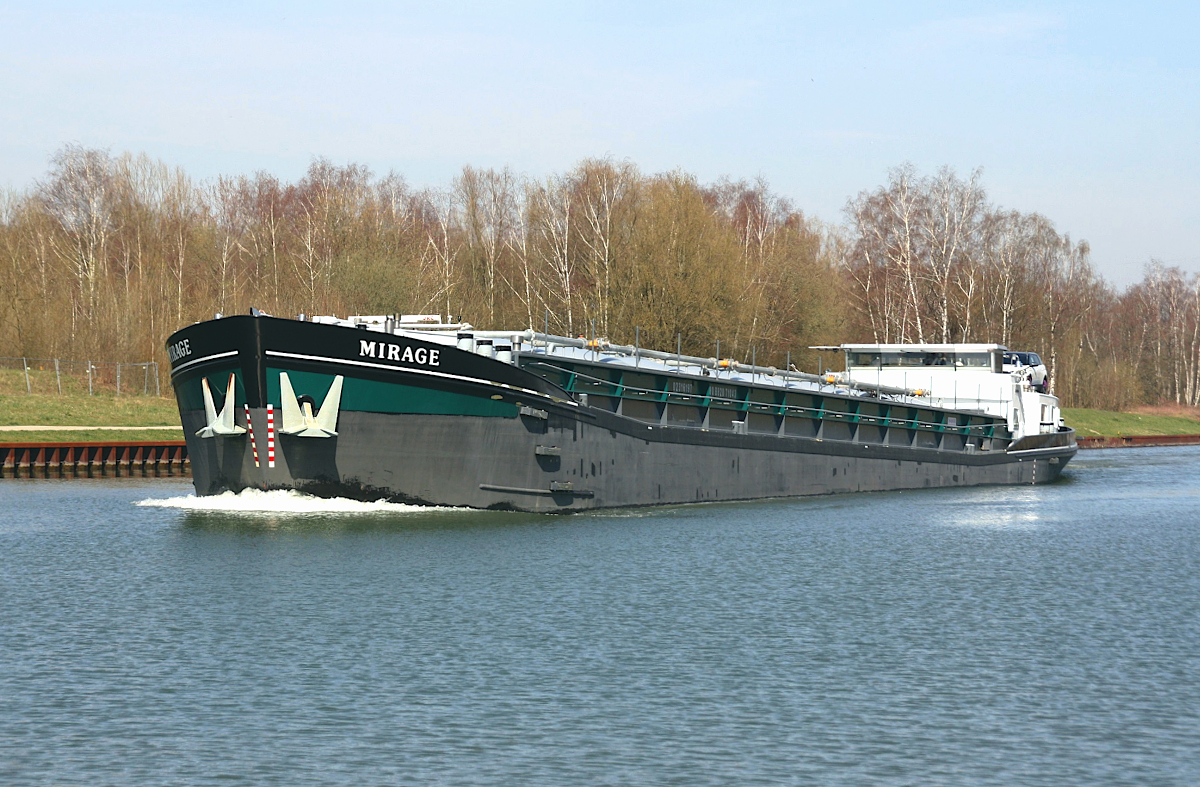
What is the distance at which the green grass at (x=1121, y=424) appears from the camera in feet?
259

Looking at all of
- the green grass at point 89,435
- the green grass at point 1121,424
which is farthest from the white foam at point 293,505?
the green grass at point 1121,424

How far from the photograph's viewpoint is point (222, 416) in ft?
85.1

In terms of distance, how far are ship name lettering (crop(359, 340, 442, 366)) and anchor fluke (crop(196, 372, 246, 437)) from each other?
113 inches

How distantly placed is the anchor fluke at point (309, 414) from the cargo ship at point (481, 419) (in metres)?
0.03

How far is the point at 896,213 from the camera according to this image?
77250mm

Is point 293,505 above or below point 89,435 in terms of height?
below

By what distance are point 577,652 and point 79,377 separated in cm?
5132

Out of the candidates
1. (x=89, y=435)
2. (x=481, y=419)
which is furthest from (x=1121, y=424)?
(x=481, y=419)

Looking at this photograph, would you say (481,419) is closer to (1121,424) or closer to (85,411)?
(85,411)

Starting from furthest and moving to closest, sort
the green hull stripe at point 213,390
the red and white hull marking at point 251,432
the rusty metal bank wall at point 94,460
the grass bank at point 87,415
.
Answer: the grass bank at point 87,415, the rusty metal bank wall at point 94,460, the green hull stripe at point 213,390, the red and white hull marking at point 251,432

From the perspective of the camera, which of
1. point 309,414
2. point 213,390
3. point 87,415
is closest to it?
point 309,414

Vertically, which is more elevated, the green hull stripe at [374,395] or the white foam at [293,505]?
the green hull stripe at [374,395]

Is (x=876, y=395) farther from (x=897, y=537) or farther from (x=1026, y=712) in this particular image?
(x=1026, y=712)

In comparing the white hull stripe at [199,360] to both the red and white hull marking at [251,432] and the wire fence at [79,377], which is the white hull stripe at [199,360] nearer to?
the red and white hull marking at [251,432]
